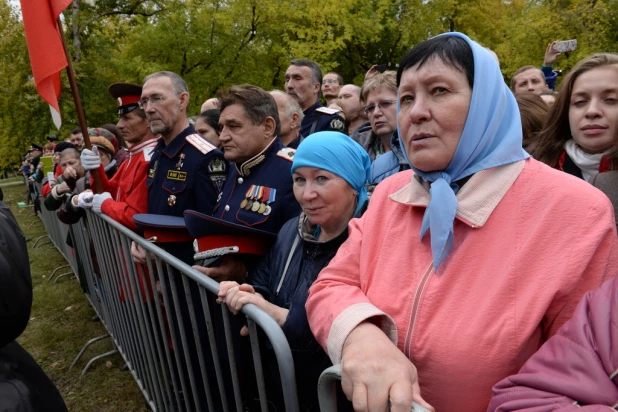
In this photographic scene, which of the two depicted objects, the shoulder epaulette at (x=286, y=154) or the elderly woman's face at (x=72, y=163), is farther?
the elderly woman's face at (x=72, y=163)

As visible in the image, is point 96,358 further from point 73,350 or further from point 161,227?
point 161,227

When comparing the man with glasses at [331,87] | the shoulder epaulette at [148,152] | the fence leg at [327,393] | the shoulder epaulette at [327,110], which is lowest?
the fence leg at [327,393]

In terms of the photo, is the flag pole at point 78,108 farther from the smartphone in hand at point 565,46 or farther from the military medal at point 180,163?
the smartphone in hand at point 565,46

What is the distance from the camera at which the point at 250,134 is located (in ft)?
9.10

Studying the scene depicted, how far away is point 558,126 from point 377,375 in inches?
80.7

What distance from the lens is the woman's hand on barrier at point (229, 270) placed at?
2414mm

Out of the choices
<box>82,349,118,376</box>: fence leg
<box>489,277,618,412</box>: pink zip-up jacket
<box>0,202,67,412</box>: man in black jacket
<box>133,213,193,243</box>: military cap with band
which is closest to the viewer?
<box>489,277,618,412</box>: pink zip-up jacket

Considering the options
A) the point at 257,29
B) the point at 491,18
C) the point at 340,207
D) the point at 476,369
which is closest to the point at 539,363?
the point at 476,369

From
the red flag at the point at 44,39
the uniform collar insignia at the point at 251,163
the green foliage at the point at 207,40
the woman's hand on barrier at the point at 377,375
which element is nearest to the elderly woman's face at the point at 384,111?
the uniform collar insignia at the point at 251,163

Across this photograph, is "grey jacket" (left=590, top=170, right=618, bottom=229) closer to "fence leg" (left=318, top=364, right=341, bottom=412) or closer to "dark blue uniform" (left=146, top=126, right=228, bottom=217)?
"fence leg" (left=318, top=364, right=341, bottom=412)

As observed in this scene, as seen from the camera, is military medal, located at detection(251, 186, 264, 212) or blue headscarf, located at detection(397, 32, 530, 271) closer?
blue headscarf, located at detection(397, 32, 530, 271)

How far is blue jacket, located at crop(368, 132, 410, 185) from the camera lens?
116 inches

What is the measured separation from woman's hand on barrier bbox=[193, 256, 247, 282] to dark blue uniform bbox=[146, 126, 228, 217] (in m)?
0.78

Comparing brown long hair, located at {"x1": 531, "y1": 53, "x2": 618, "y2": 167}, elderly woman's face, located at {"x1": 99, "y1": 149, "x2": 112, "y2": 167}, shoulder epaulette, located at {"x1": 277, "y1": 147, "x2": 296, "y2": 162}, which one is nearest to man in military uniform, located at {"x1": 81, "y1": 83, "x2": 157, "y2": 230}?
elderly woman's face, located at {"x1": 99, "y1": 149, "x2": 112, "y2": 167}
